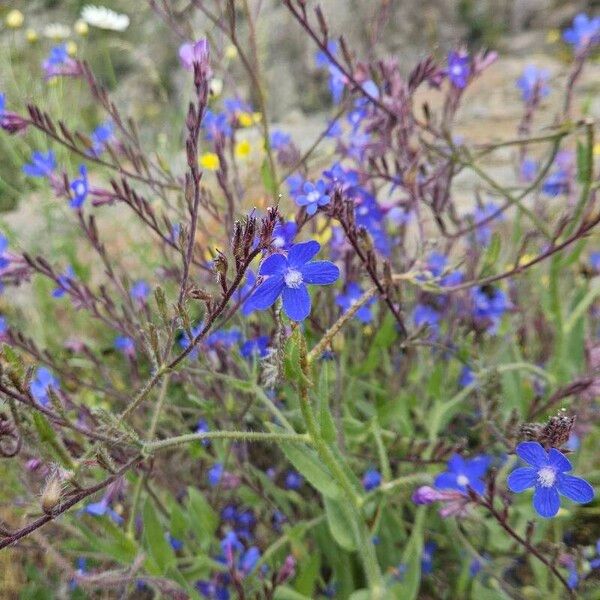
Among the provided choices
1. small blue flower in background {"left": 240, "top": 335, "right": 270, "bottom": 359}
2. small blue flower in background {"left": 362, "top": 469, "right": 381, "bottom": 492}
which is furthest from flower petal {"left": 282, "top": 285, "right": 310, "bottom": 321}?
small blue flower in background {"left": 362, "top": 469, "right": 381, "bottom": 492}

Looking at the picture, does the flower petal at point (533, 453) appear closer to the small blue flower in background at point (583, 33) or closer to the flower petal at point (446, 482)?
the flower petal at point (446, 482)

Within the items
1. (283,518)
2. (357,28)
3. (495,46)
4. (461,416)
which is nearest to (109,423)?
(283,518)

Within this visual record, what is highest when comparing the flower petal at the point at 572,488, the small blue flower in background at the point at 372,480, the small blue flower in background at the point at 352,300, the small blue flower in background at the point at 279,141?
the small blue flower in background at the point at 279,141

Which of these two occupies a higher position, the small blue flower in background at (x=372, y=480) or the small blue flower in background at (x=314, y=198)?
the small blue flower in background at (x=314, y=198)

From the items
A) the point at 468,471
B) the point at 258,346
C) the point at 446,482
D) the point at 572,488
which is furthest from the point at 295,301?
the point at 468,471

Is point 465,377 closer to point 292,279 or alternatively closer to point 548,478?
point 548,478

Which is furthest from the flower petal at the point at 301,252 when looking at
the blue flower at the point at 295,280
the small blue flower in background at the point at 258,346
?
the small blue flower in background at the point at 258,346
